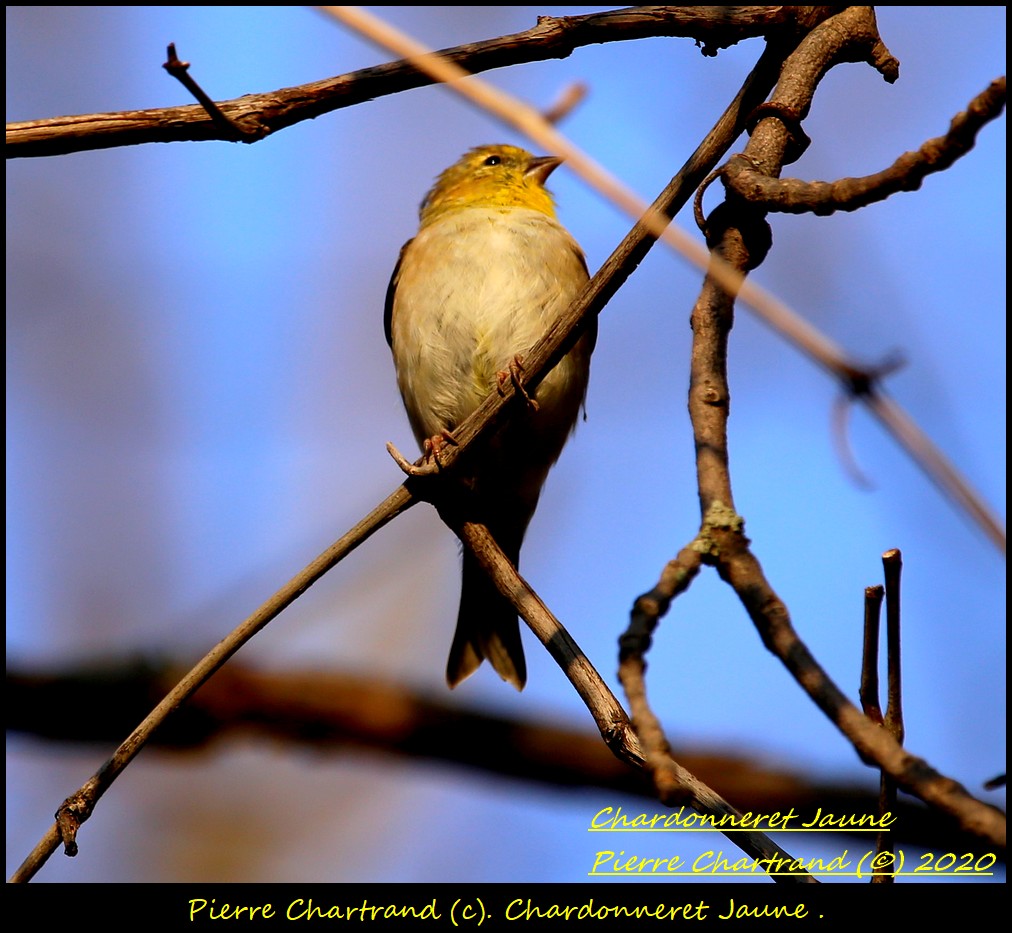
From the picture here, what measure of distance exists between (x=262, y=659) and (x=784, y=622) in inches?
185

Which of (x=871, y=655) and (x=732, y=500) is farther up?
(x=732, y=500)

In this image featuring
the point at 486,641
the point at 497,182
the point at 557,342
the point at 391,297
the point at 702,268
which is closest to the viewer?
the point at 702,268

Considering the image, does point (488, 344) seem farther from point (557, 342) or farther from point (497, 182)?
point (557, 342)

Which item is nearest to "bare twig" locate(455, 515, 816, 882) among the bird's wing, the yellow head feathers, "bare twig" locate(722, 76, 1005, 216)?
"bare twig" locate(722, 76, 1005, 216)

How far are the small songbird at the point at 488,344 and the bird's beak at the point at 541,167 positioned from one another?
23 centimetres

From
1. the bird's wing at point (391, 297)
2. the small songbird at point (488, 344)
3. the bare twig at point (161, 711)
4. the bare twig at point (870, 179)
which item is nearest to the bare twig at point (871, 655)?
the bare twig at point (870, 179)

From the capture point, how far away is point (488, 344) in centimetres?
410

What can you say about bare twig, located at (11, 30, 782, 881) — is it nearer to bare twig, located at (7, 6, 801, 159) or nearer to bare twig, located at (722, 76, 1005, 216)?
bare twig, located at (722, 76, 1005, 216)

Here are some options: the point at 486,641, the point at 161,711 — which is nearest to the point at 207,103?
the point at 161,711

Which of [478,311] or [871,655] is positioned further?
[478,311]

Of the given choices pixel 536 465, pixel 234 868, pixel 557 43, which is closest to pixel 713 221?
pixel 557 43

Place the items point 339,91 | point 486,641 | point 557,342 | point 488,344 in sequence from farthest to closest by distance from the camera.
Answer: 1. point 486,641
2. point 488,344
3. point 339,91
4. point 557,342

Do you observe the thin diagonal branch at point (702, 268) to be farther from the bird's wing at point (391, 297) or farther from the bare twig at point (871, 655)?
the bird's wing at point (391, 297)

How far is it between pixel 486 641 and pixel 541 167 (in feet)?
7.37
